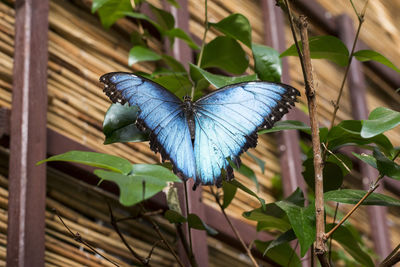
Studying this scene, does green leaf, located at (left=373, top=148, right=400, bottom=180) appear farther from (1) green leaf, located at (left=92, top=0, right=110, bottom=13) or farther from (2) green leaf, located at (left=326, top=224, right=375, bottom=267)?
(1) green leaf, located at (left=92, top=0, right=110, bottom=13)

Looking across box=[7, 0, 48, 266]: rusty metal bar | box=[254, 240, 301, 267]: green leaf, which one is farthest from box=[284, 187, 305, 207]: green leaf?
box=[7, 0, 48, 266]: rusty metal bar

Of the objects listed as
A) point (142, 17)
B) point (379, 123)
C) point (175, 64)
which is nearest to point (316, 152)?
point (379, 123)

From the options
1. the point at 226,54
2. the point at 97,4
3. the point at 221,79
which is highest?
the point at 97,4

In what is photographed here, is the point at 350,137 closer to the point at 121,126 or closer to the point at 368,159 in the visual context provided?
the point at 368,159

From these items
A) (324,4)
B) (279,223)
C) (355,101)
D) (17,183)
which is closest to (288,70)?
(355,101)

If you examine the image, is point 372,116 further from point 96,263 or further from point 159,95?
point 96,263

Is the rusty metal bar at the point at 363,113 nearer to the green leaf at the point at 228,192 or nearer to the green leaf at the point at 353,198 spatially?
the green leaf at the point at 228,192

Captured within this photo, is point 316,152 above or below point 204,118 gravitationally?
below
